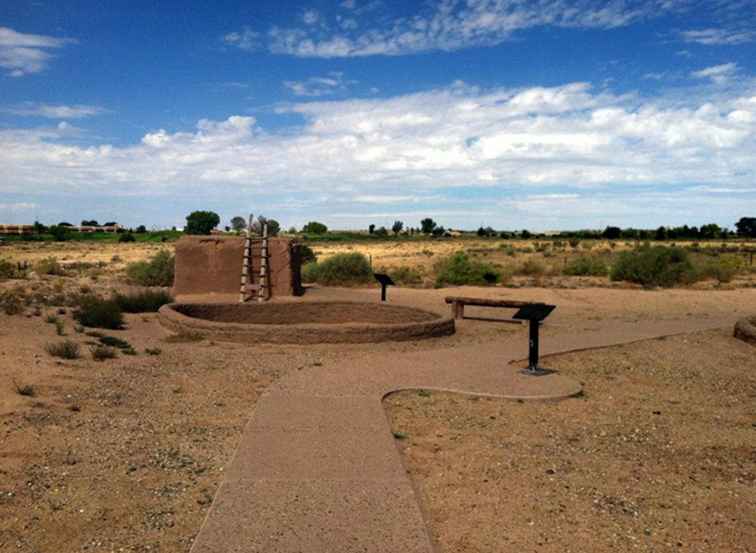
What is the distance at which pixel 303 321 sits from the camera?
15.5 meters

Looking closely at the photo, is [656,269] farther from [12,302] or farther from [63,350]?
[63,350]

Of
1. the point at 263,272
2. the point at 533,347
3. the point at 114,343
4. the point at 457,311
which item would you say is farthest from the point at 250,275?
the point at 533,347

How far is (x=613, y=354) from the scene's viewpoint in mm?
12180

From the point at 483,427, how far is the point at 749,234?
111179 millimetres

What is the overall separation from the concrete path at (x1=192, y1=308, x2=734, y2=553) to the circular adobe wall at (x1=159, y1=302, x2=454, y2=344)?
1.81 m

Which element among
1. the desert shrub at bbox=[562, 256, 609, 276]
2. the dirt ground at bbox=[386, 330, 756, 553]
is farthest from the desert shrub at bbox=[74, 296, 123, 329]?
the desert shrub at bbox=[562, 256, 609, 276]

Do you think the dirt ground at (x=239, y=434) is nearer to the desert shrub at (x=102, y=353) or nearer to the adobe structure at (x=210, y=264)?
the desert shrub at (x=102, y=353)

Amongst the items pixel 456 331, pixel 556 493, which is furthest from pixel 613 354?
pixel 556 493

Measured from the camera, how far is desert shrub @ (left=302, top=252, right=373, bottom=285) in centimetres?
2673

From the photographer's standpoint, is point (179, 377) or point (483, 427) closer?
point (483, 427)

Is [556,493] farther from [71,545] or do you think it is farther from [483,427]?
[71,545]

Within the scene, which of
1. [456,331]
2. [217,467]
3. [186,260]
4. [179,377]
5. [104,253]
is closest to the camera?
[217,467]

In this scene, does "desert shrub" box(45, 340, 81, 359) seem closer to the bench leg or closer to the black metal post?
the black metal post

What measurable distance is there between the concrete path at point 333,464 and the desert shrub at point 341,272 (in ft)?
52.4
